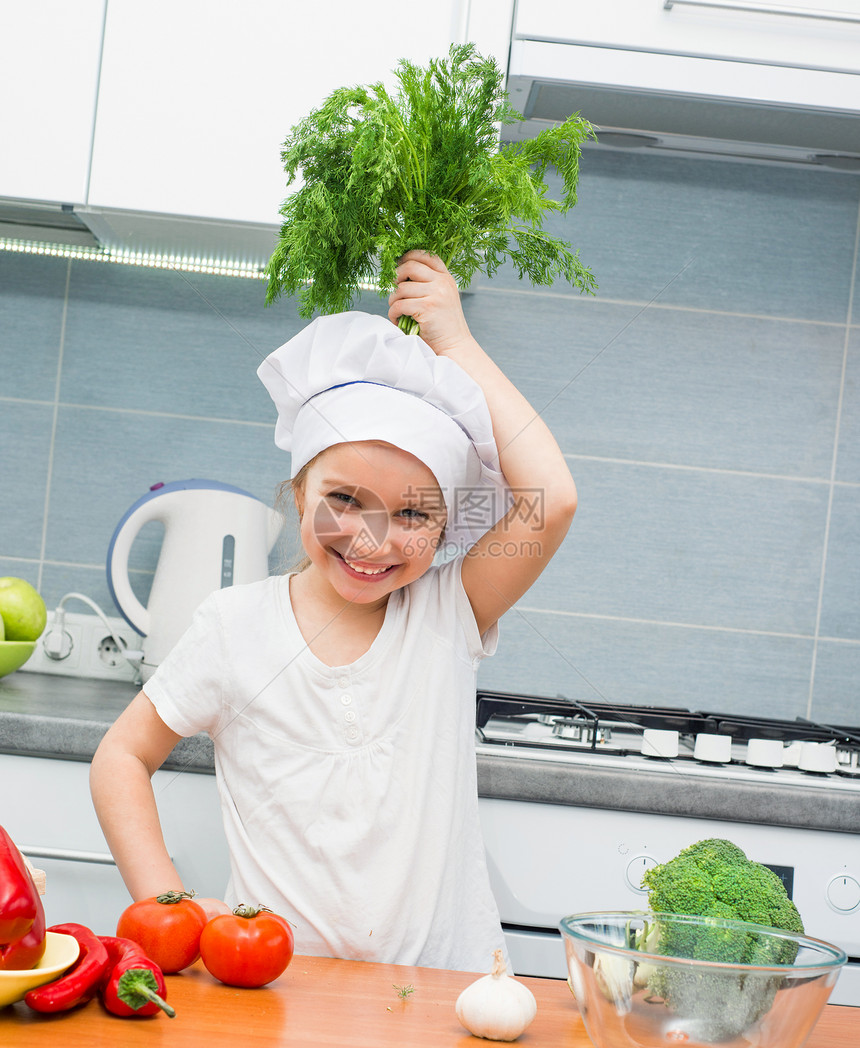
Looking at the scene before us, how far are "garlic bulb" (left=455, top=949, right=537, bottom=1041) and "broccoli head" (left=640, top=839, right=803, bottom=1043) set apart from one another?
0.26 feet

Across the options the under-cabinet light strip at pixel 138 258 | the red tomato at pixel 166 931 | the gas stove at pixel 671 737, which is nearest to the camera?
the red tomato at pixel 166 931

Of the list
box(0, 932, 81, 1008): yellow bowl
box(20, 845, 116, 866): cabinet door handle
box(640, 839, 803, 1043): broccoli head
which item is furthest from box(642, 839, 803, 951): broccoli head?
box(20, 845, 116, 866): cabinet door handle

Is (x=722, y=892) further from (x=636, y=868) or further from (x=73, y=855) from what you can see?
(x=73, y=855)

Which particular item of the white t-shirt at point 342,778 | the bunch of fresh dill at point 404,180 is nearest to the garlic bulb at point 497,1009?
the white t-shirt at point 342,778

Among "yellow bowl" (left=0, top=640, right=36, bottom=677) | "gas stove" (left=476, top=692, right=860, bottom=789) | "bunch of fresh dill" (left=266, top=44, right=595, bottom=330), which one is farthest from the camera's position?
"yellow bowl" (left=0, top=640, right=36, bottom=677)

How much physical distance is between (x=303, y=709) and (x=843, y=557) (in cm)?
117

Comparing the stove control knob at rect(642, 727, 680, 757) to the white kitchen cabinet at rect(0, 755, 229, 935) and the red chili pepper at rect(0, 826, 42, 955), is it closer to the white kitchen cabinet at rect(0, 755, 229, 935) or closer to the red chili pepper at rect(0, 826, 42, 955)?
the white kitchen cabinet at rect(0, 755, 229, 935)

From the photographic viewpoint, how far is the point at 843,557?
167cm

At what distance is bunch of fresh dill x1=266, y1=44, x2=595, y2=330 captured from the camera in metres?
0.81

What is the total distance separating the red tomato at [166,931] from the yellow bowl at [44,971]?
0.04m

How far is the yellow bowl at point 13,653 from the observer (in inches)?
54.9

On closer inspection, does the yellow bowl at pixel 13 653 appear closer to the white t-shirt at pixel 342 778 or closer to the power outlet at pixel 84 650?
the power outlet at pixel 84 650

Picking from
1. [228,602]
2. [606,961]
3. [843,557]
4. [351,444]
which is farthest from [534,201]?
[843,557]

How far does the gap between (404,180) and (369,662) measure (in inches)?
17.9
